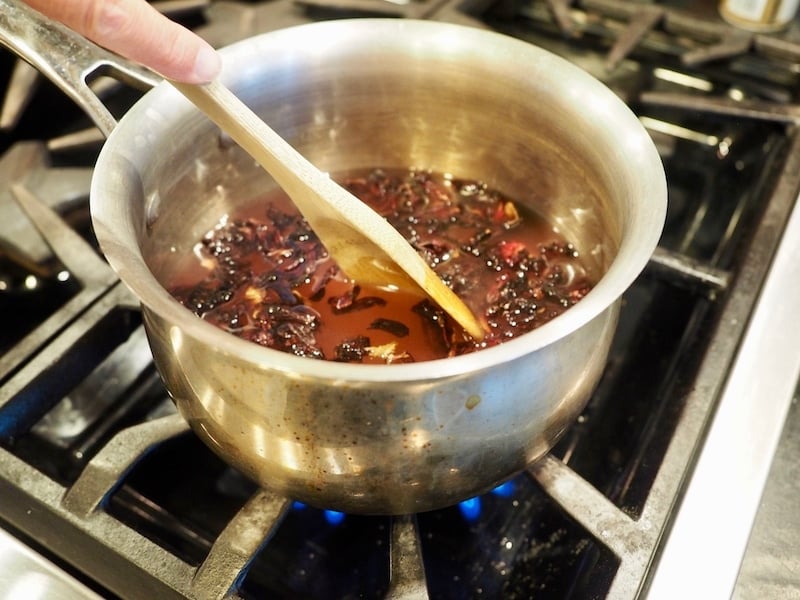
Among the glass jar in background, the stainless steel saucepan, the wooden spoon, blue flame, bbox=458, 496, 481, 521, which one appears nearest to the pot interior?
the stainless steel saucepan

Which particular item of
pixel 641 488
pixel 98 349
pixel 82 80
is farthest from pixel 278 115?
pixel 641 488

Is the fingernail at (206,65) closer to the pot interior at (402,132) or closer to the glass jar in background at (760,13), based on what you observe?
the pot interior at (402,132)

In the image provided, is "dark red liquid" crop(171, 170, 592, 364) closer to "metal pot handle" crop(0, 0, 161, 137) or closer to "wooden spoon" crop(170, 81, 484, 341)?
"wooden spoon" crop(170, 81, 484, 341)

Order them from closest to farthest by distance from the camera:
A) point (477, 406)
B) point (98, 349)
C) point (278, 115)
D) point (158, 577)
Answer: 1. point (477, 406)
2. point (158, 577)
3. point (98, 349)
4. point (278, 115)

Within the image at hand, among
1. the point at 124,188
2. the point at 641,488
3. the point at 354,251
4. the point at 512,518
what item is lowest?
the point at 512,518

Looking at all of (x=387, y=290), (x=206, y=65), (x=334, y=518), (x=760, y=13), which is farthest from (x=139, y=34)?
(x=760, y=13)

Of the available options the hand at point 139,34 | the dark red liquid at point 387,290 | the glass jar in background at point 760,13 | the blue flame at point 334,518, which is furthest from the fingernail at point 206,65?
the glass jar in background at point 760,13

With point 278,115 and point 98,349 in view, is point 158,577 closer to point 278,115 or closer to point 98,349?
point 98,349
